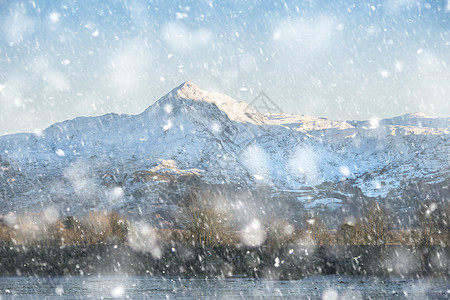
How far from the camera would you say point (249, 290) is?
26.1m

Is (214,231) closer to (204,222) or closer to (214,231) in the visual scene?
(214,231)

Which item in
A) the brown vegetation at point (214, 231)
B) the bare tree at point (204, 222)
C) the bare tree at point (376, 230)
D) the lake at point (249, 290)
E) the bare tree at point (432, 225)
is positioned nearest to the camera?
the lake at point (249, 290)

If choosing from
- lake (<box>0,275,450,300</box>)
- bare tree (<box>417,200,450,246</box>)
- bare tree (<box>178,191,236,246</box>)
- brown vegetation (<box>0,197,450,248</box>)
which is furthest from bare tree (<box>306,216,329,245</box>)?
lake (<box>0,275,450,300</box>)

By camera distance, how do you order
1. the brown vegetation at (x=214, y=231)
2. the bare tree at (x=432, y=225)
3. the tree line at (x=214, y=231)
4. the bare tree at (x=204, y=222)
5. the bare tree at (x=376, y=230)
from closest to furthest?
the bare tree at (x=204, y=222), the brown vegetation at (x=214, y=231), the tree line at (x=214, y=231), the bare tree at (x=432, y=225), the bare tree at (x=376, y=230)

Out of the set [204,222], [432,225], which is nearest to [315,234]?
[432,225]

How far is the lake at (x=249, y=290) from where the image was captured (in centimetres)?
2302

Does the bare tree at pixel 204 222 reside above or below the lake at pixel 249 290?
above

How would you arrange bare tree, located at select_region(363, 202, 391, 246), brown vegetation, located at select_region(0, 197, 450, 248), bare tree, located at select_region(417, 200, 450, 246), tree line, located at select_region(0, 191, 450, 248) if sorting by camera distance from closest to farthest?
1. brown vegetation, located at select_region(0, 197, 450, 248)
2. tree line, located at select_region(0, 191, 450, 248)
3. bare tree, located at select_region(417, 200, 450, 246)
4. bare tree, located at select_region(363, 202, 391, 246)

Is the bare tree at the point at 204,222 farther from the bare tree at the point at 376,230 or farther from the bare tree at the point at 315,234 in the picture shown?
the bare tree at the point at 315,234

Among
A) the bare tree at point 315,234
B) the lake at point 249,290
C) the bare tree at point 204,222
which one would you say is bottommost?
the bare tree at point 315,234

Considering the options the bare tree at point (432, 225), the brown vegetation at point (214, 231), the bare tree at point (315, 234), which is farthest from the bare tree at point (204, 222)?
the bare tree at point (315, 234)

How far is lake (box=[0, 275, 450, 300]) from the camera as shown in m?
23.0

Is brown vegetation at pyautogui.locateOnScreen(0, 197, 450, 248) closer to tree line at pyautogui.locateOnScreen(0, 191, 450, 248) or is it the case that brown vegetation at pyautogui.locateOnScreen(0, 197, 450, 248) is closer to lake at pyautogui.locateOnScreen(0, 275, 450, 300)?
tree line at pyautogui.locateOnScreen(0, 191, 450, 248)

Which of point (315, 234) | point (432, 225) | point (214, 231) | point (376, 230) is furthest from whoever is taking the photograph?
point (315, 234)
